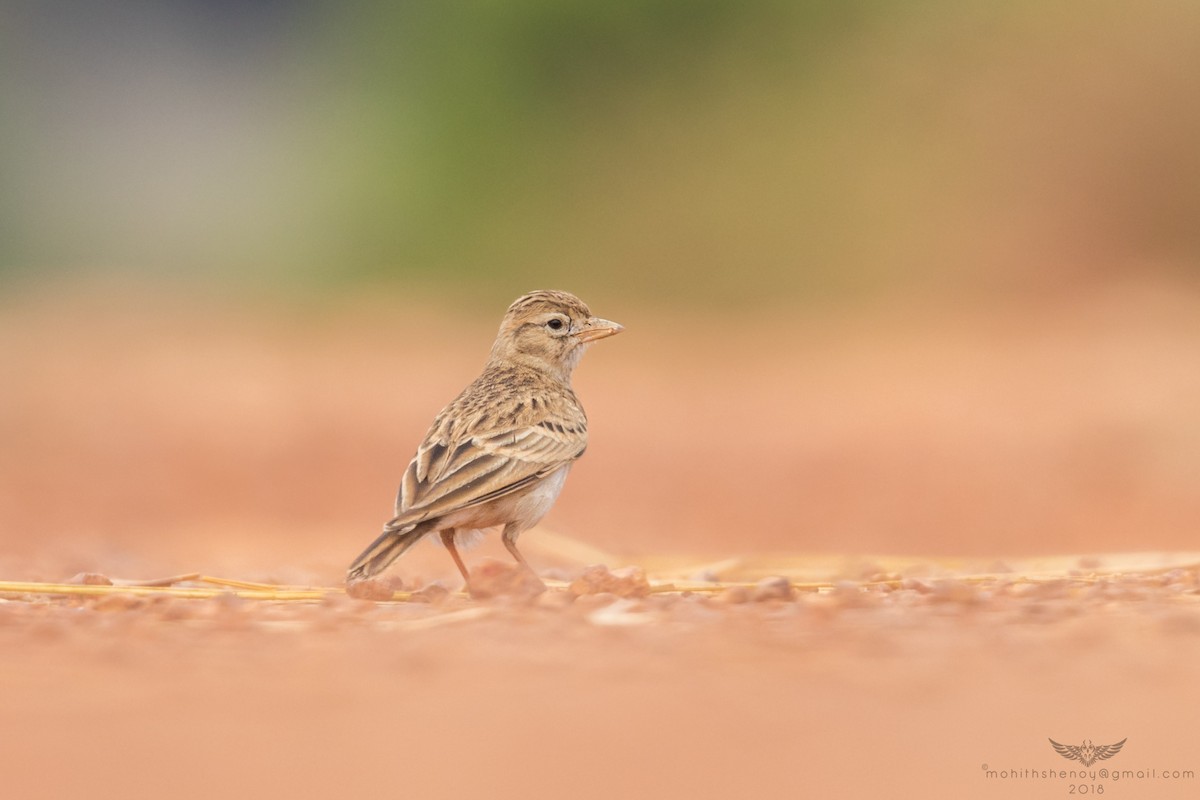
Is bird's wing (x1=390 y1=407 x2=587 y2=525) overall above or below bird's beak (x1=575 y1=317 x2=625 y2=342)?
below

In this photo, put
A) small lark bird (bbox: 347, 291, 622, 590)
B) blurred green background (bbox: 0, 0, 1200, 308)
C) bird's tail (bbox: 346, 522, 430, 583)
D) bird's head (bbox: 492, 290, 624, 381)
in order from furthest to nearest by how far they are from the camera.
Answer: blurred green background (bbox: 0, 0, 1200, 308) < bird's head (bbox: 492, 290, 624, 381) < small lark bird (bbox: 347, 291, 622, 590) < bird's tail (bbox: 346, 522, 430, 583)

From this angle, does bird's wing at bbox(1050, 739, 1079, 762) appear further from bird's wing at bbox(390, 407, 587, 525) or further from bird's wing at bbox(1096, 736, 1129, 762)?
bird's wing at bbox(390, 407, 587, 525)

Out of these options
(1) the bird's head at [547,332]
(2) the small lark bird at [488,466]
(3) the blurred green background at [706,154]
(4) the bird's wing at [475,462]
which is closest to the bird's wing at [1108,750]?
(2) the small lark bird at [488,466]

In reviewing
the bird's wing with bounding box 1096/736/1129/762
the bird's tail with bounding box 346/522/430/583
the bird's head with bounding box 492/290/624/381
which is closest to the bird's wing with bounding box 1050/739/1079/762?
the bird's wing with bounding box 1096/736/1129/762

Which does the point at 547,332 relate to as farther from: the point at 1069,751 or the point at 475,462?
the point at 1069,751

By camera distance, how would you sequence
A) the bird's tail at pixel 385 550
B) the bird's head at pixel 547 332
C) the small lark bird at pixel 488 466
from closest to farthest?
the bird's tail at pixel 385 550 → the small lark bird at pixel 488 466 → the bird's head at pixel 547 332

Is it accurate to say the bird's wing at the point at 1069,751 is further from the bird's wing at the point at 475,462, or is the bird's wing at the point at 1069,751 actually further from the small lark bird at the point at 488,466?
the bird's wing at the point at 475,462

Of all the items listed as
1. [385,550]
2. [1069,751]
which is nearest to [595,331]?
[385,550]
